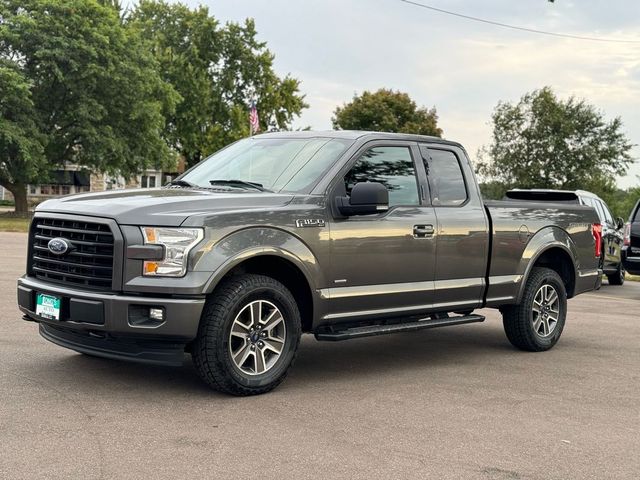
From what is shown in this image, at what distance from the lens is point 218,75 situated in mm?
60562

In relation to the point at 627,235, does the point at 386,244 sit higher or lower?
higher

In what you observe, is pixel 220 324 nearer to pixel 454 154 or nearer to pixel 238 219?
pixel 238 219

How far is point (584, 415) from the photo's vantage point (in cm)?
572

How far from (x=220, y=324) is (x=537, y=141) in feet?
191

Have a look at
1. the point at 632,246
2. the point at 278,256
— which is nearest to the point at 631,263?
the point at 632,246

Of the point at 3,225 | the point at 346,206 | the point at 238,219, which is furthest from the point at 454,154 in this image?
the point at 3,225

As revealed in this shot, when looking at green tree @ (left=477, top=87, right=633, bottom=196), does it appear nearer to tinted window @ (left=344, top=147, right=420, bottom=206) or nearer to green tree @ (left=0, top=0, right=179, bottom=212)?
green tree @ (left=0, top=0, right=179, bottom=212)

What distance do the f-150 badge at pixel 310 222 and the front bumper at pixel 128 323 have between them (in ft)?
3.35

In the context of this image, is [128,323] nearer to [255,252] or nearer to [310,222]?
[255,252]

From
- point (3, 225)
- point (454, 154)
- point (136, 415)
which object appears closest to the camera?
point (136, 415)

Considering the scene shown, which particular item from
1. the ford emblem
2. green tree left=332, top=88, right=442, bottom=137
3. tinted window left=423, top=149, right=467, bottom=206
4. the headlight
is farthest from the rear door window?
green tree left=332, top=88, right=442, bottom=137

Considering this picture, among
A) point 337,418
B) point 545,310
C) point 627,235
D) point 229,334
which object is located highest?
point 627,235

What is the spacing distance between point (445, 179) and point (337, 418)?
3.02 m

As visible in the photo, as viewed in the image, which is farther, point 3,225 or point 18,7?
point 18,7
